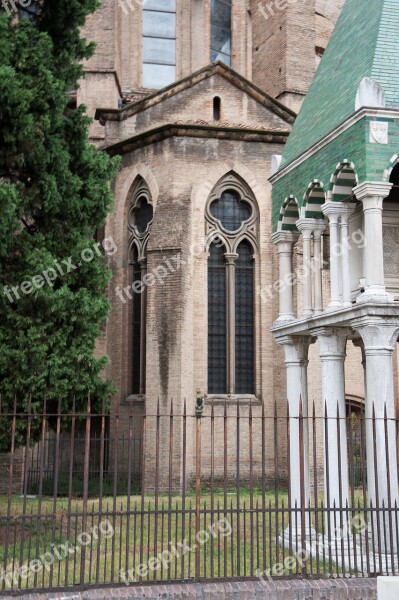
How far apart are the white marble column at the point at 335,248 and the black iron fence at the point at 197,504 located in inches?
68.1

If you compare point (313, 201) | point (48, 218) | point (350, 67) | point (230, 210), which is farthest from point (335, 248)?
point (230, 210)

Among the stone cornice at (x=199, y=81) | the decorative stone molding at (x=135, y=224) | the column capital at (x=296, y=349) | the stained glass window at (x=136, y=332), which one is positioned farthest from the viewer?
the stone cornice at (x=199, y=81)

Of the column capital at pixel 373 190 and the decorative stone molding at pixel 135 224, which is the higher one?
the decorative stone molding at pixel 135 224

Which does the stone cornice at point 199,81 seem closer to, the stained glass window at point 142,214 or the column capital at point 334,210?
the stained glass window at point 142,214

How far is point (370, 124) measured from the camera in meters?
8.74

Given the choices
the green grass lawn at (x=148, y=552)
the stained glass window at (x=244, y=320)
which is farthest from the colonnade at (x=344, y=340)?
the stained glass window at (x=244, y=320)

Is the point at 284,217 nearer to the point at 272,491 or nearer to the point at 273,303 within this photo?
the point at 273,303

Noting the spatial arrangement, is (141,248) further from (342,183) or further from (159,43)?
(159,43)

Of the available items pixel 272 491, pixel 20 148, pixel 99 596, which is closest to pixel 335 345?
pixel 99 596

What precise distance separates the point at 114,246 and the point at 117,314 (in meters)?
1.88

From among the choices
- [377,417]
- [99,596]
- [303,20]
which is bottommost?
[99,596]

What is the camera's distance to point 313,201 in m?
10.5

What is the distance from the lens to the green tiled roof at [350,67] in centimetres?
917

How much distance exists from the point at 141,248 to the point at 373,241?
1084 centimetres
